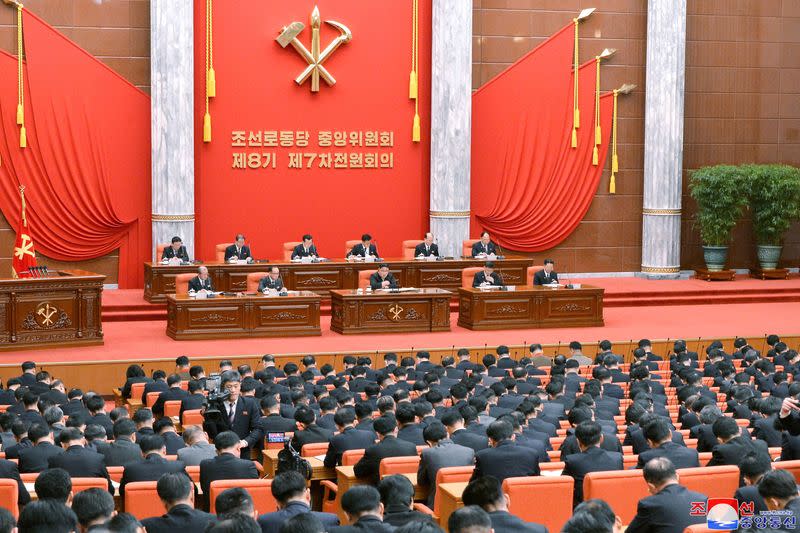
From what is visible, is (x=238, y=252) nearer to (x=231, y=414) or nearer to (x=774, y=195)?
(x=231, y=414)

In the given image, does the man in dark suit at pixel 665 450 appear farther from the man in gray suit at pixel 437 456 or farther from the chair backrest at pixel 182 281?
the chair backrest at pixel 182 281

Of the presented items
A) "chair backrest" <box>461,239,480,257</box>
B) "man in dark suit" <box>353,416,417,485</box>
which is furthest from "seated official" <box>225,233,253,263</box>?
"man in dark suit" <box>353,416,417,485</box>

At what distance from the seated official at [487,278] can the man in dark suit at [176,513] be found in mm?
10262

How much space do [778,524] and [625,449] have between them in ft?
8.83

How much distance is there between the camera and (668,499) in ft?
14.6

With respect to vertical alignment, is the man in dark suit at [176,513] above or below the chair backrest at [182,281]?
below

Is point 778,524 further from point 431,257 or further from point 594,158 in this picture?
point 594,158

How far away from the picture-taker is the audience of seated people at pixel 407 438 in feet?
13.6

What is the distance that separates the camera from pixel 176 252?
1531 cm

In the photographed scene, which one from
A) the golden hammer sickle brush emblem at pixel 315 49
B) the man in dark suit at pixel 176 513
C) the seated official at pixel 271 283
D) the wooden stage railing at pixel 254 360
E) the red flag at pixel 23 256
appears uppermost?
the golden hammer sickle brush emblem at pixel 315 49

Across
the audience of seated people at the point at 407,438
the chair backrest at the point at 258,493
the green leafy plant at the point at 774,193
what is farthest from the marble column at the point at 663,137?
the chair backrest at the point at 258,493

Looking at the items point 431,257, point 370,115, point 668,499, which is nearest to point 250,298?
point 431,257

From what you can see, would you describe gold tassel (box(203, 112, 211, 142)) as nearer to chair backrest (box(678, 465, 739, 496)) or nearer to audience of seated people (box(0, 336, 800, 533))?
audience of seated people (box(0, 336, 800, 533))

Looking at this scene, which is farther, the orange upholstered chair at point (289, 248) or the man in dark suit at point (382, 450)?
the orange upholstered chair at point (289, 248)
